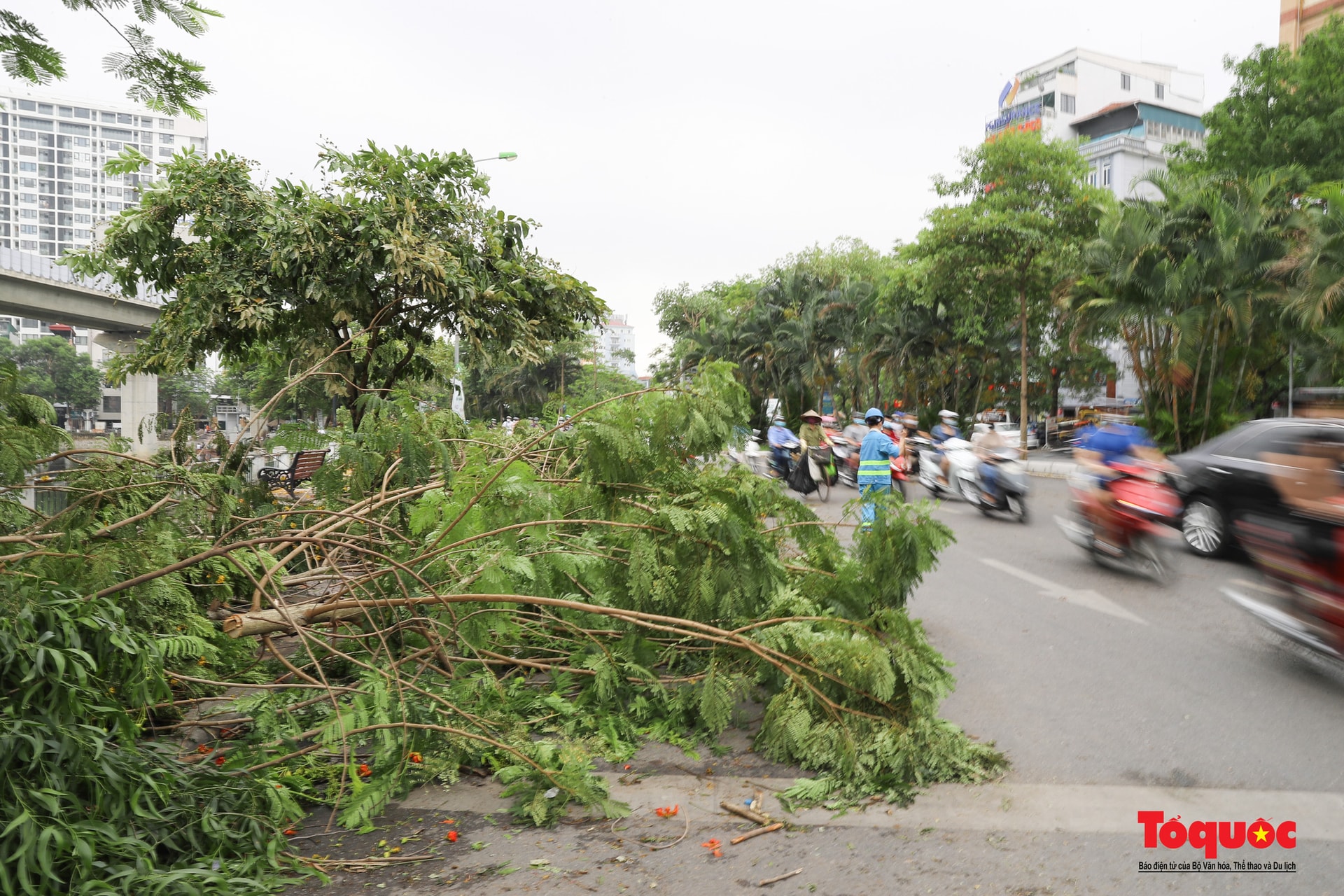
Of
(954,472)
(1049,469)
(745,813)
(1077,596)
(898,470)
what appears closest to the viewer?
(745,813)

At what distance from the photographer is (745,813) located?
407 centimetres

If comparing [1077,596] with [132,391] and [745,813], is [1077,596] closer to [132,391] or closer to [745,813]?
[745,813]

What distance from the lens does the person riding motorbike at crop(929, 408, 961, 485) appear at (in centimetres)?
1636

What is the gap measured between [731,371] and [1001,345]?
3372 cm

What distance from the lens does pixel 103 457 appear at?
5594 mm

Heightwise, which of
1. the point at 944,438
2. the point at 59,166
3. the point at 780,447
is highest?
the point at 59,166

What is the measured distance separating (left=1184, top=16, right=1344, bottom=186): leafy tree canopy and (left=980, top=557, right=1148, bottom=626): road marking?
23.2 meters

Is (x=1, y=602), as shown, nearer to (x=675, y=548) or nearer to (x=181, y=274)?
(x=675, y=548)

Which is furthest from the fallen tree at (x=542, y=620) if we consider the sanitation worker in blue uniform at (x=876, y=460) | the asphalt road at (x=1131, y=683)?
the sanitation worker in blue uniform at (x=876, y=460)

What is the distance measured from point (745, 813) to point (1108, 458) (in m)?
7.50

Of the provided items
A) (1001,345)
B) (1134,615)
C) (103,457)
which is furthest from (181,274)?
(1001,345)

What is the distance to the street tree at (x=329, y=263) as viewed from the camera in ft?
33.1

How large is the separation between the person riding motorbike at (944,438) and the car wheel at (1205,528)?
555 centimetres

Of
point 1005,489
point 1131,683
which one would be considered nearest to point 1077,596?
point 1131,683
